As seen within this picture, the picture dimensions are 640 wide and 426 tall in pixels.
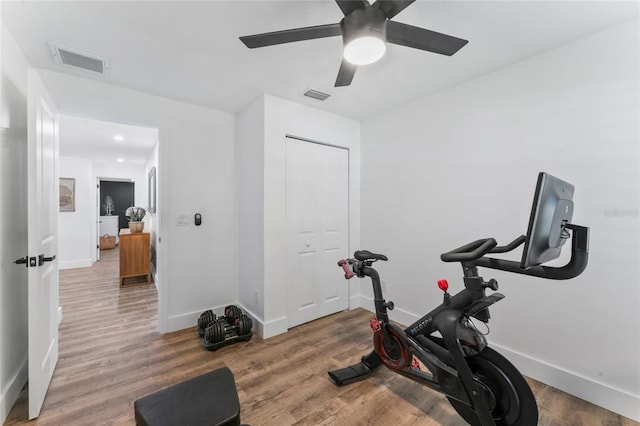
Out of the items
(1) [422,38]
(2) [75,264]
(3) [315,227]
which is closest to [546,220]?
(1) [422,38]

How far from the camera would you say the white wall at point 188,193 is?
2.59 metres

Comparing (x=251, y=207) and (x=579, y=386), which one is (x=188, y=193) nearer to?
(x=251, y=207)

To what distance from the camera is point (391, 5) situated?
123 centimetres

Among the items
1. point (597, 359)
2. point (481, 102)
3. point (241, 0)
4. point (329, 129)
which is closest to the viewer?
point (241, 0)

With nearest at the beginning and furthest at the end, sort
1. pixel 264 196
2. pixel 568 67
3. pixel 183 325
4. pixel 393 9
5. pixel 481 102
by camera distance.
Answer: pixel 393 9 < pixel 568 67 < pixel 481 102 < pixel 264 196 < pixel 183 325

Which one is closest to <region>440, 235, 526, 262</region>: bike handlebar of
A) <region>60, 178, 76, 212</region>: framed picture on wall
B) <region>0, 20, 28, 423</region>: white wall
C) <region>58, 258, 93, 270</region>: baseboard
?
<region>0, 20, 28, 423</region>: white wall

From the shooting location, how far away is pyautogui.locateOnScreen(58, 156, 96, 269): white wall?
5.57m

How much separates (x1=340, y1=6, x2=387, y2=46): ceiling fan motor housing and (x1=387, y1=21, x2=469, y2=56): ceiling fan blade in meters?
0.06

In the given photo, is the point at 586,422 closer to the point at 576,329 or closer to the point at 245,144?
the point at 576,329

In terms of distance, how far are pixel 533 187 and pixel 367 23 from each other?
1794mm

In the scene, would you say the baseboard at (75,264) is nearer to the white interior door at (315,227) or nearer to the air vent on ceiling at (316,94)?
the white interior door at (315,227)

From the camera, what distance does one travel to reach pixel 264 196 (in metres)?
2.65

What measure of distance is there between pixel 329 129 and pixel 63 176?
6434 millimetres

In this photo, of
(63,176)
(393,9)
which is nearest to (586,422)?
(393,9)
